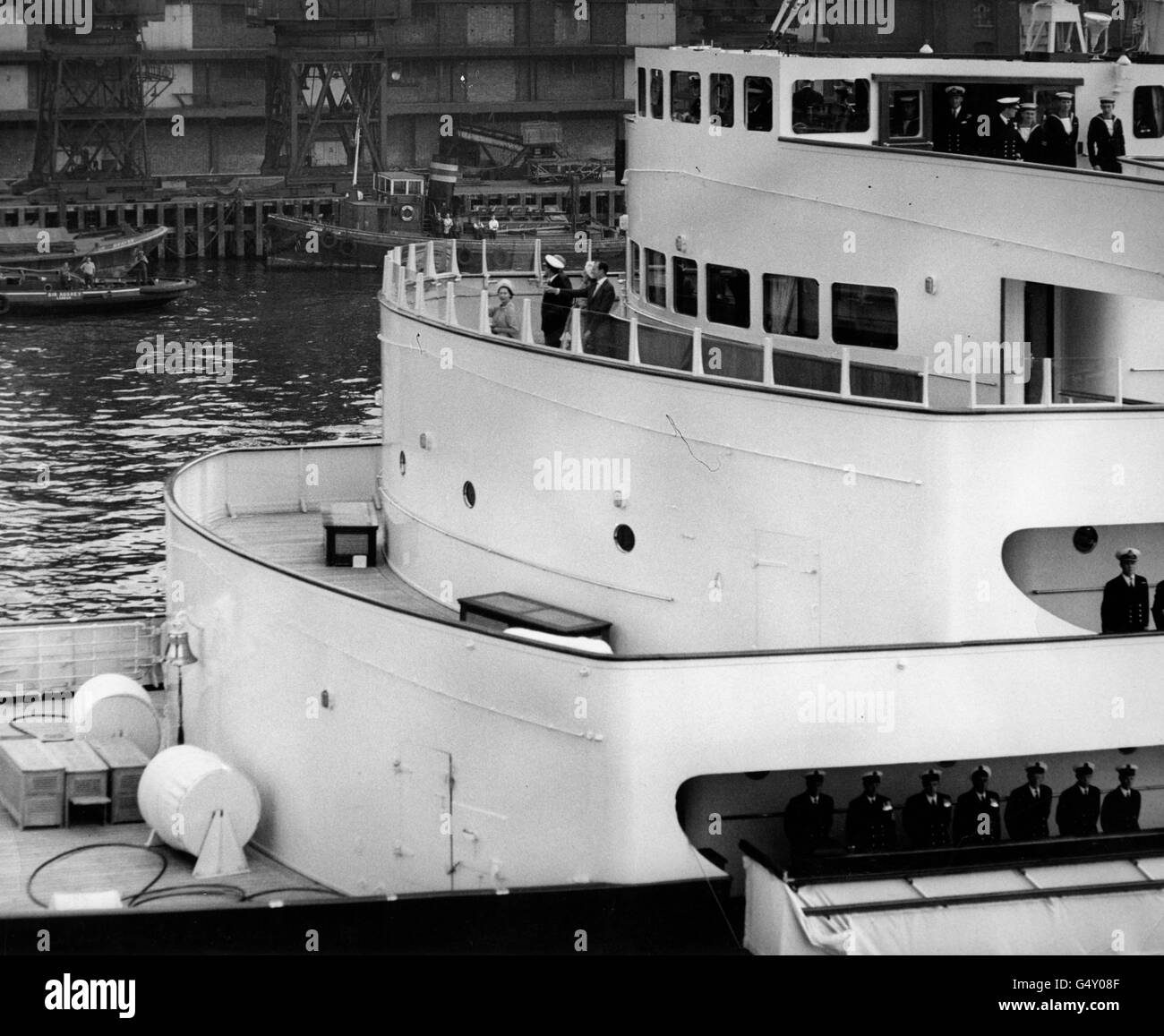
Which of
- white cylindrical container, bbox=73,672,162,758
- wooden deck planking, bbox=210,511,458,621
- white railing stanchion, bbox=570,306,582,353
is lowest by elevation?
white cylindrical container, bbox=73,672,162,758

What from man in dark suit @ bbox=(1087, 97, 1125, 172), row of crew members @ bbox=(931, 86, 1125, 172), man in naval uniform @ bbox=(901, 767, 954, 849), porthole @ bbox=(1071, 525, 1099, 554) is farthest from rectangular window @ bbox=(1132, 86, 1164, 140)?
man in naval uniform @ bbox=(901, 767, 954, 849)

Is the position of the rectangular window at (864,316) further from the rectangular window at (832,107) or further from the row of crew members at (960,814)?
the row of crew members at (960,814)

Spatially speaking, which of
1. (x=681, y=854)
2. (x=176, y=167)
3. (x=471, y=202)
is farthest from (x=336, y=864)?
(x=176, y=167)

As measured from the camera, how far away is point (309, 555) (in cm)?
2373

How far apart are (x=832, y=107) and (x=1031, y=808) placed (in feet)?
24.3

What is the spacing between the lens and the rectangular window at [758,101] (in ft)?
66.0

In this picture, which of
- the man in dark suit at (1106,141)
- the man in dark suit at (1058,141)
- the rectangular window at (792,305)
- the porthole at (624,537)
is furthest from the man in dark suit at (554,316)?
the man in dark suit at (1106,141)

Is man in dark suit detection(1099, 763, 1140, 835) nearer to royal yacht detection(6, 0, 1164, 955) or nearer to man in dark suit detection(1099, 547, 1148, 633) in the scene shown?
royal yacht detection(6, 0, 1164, 955)

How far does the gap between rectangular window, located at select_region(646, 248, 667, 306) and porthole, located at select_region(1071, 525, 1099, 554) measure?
5839mm

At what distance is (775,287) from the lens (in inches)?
789

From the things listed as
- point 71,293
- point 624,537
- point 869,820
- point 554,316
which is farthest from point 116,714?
point 71,293

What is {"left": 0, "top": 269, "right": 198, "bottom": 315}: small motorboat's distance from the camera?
252 ft
